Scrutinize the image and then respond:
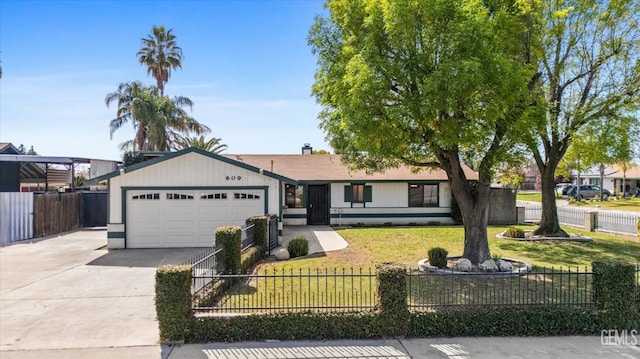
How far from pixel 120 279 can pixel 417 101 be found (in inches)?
362

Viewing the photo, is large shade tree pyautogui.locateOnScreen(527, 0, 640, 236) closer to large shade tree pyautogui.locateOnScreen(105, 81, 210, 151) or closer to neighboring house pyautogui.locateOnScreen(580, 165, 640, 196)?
large shade tree pyautogui.locateOnScreen(105, 81, 210, 151)

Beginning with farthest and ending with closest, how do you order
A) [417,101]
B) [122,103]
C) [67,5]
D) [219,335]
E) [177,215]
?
[122,103]
[177,215]
[67,5]
[417,101]
[219,335]

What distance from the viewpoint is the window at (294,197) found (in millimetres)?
22203

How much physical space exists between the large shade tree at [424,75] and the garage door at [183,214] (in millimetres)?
6454

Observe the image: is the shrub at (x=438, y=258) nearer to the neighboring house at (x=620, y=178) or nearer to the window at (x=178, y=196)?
the window at (x=178, y=196)

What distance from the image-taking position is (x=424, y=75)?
896 centimetres

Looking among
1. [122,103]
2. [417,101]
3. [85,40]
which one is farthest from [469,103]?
[122,103]

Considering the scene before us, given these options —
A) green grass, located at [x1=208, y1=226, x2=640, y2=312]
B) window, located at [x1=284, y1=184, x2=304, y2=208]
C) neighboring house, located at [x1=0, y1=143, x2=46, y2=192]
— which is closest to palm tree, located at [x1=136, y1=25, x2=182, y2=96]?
neighboring house, located at [x1=0, y1=143, x2=46, y2=192]

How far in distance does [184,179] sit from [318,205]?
29.7 ft

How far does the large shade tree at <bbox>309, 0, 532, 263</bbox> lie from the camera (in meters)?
8.41

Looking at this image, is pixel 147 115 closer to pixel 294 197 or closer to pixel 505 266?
pixel 294 197

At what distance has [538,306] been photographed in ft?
22.5

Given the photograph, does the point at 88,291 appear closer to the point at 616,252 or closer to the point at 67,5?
the point at 67,5

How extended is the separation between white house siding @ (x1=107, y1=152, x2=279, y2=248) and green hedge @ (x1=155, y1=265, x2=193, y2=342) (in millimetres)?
9322
